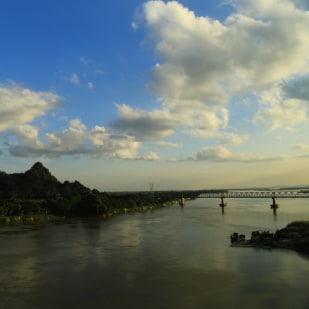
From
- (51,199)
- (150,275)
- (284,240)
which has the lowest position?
(150,275)

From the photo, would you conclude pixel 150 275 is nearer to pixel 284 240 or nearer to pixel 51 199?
pixel 284 240

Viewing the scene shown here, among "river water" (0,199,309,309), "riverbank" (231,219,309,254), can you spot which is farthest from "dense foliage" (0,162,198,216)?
"riverbank" (231,219,309,254)

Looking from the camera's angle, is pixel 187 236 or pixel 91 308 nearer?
pixel 91 308

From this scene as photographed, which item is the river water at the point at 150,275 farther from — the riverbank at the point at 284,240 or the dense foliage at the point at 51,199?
the dense foliage at the point at 51,199

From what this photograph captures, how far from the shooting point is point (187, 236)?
44312 mm

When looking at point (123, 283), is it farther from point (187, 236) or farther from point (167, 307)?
point (187, 236)

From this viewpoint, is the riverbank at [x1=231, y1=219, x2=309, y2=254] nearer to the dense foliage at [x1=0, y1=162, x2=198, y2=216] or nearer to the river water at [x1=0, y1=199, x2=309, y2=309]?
the river water at [x1=0, y1=199, x2=309, y2=309]

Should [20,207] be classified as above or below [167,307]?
above

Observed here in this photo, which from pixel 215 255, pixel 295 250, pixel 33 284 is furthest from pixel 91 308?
pixel 295 250

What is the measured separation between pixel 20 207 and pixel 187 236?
142 ft

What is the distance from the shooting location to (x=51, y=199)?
299ft

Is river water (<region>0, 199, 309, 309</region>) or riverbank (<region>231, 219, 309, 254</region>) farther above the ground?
riverbank (<region>231, 219, 309, 254</region>)

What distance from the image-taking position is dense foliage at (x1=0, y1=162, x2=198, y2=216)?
3137 inches

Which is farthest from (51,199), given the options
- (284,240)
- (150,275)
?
(150,275)
